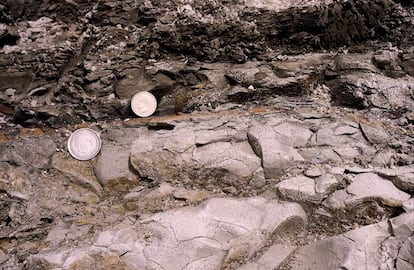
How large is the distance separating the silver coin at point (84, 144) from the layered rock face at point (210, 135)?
7 centimetres

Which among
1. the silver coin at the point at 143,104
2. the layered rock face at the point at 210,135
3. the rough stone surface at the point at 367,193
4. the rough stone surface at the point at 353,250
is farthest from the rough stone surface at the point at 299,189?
the silver coin at the point at 143,104

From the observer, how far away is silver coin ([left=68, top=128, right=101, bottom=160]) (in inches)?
145

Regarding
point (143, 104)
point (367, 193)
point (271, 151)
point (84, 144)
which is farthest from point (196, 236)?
point (143, 104)

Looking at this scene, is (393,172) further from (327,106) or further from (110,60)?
(110,60)

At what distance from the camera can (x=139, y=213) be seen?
325 centimetres

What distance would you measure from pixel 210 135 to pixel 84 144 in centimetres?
125

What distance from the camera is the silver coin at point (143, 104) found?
4.07m

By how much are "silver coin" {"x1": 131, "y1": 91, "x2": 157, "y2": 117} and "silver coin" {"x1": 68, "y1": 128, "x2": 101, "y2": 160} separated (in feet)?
1.66

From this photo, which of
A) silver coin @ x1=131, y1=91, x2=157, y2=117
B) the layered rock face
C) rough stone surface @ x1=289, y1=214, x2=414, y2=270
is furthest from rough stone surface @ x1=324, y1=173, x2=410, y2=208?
silver coin @ x1=131, y1=91, x2=157, y2=117

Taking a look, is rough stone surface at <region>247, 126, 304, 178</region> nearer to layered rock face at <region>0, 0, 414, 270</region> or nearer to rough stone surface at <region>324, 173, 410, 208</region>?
layered rock face at <region>0, 0, 414, 270</region>

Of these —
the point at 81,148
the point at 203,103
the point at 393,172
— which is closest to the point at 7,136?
the point at 81,148

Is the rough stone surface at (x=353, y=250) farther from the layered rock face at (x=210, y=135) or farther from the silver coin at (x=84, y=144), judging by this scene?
the silver coin at (x=84, y=144)

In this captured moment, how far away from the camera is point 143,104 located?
4082mm

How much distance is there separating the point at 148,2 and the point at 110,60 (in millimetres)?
830
